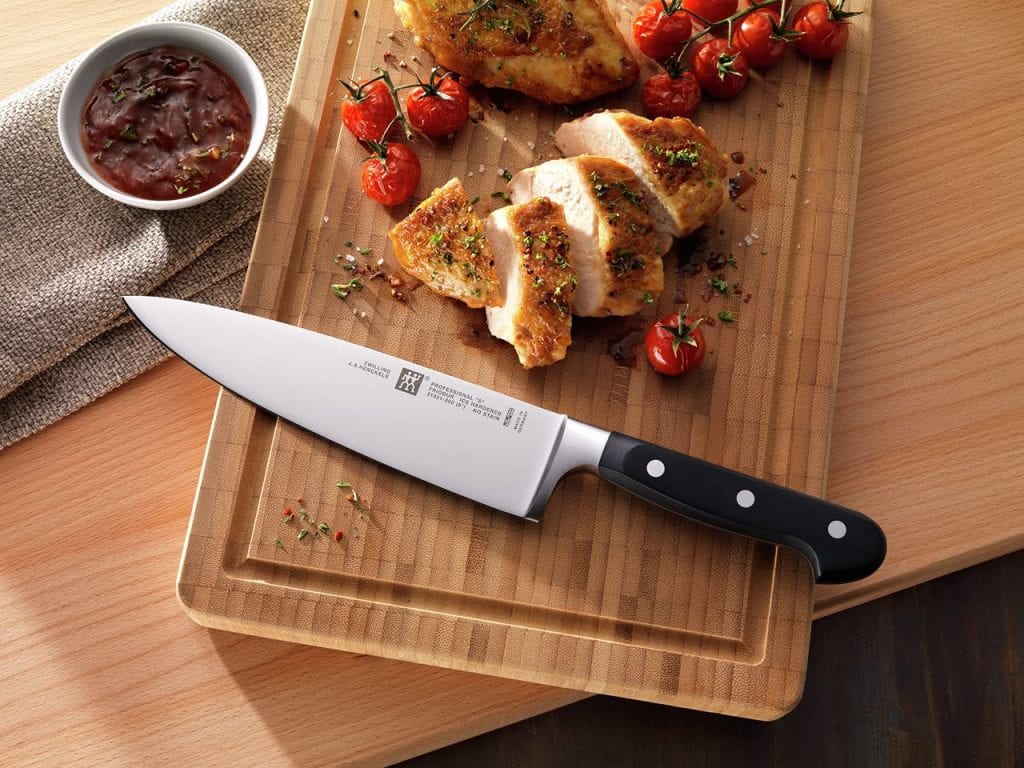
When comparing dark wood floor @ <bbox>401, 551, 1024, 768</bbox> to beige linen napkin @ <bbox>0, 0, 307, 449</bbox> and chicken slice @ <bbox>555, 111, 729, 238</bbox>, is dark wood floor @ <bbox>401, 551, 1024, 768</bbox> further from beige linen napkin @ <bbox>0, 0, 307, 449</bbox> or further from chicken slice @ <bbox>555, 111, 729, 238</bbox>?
beige linen napkin @ <bbox>0, 0, 307, 449</bbox>

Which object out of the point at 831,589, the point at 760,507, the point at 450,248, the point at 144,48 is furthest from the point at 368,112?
the point at 831,589

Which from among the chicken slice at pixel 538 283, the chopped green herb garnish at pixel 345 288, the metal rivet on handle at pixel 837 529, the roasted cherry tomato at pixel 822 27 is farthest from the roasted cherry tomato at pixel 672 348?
the roasted cherry tomato at pixel 822 27

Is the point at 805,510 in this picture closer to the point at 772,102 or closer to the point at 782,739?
the point at 782,739

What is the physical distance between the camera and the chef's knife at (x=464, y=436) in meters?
2.59

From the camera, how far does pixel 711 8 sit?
2.97 m

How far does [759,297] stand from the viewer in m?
2.86

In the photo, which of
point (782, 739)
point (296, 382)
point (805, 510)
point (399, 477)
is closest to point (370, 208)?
point (296, 382)

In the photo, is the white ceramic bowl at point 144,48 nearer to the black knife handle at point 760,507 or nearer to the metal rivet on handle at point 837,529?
the black knife handle at point 760,507

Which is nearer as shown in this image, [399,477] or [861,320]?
[399,477]

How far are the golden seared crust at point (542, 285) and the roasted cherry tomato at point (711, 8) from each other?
0.84m

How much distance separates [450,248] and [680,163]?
2.21 ft

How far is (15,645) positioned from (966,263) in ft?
10.0

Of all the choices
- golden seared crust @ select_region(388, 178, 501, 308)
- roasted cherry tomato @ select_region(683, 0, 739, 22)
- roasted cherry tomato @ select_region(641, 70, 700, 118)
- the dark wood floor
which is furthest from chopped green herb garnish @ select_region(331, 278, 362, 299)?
the dark wood floor

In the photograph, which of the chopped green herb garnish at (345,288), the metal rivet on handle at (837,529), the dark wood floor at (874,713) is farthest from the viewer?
the dark wood floor at (874,713)
